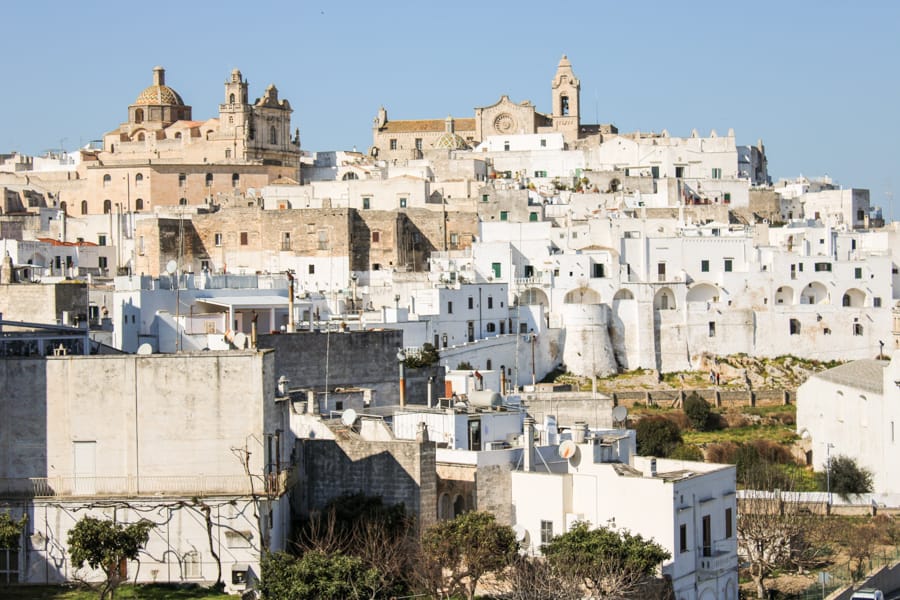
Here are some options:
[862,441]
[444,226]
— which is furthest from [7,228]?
[862,441]

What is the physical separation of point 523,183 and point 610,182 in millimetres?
3613

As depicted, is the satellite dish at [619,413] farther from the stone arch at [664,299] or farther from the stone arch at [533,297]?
the stone arch at [664,299]

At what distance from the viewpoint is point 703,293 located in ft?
178

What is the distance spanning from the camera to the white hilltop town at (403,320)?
22375 millimetres

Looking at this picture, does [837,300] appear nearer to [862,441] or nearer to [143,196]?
[862,441]

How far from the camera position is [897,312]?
2125 inches

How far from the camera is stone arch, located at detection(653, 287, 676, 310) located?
5368 cm

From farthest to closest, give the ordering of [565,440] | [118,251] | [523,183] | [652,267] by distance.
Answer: [523,183]
[118,251]
[652,267]
[565,440]

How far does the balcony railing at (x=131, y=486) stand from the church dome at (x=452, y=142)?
4947 centimetres

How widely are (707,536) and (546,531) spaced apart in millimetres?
2511

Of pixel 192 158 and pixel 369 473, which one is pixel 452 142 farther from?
pixel 369 473

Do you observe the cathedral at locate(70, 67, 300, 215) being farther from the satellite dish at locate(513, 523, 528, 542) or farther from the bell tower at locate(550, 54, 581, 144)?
the satellite dish at locate(513, 523, 528, 542)

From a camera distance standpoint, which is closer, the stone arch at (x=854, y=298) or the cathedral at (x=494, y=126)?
the stone arch at (x=854, y=298)

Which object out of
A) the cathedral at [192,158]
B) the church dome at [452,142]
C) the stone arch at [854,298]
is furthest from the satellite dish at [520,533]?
the church dome at [452,142]
